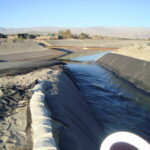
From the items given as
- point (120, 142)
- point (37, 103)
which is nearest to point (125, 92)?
point (37, 103)

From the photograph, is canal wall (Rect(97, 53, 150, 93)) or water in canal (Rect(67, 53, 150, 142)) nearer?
water in canal (Rect(67, 53, 150, 142))

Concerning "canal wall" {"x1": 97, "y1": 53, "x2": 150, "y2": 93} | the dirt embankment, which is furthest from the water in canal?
the dirt embankment

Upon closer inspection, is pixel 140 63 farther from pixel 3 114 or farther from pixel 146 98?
pixel 3 114

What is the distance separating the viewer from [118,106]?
30.8ft

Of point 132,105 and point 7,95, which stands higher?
point 7,95

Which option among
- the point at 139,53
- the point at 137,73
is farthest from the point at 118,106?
the point at 139,53

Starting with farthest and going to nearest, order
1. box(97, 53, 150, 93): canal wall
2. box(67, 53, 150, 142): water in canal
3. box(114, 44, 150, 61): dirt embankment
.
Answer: box(114, 44, 150, 61): dirt embankment → box(97, 53, 150, 93): canal wall → box(67, 53, 150, 142): water in canal

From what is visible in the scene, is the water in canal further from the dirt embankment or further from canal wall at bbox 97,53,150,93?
the dirt embankment

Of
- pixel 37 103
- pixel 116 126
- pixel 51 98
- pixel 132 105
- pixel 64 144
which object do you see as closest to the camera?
pixel 64 144

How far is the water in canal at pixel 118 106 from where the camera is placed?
7.41 meters

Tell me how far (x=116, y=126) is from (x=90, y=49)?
106 ft

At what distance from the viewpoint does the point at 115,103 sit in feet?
32.3

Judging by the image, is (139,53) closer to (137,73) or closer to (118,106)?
(137,73)

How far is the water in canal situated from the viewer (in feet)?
24.3
